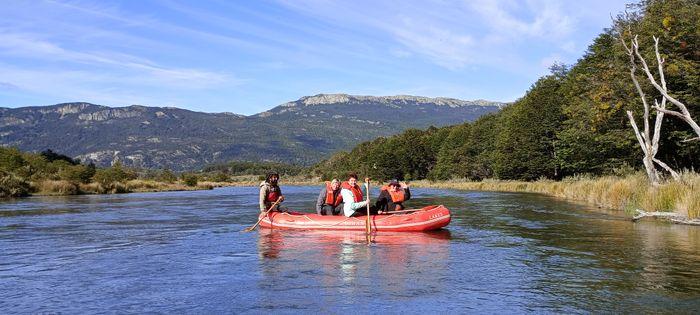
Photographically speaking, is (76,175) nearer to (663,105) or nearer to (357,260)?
(663,105)

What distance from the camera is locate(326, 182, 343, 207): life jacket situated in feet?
64.3

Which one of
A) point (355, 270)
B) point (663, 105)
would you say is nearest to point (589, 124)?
point (663, 105)

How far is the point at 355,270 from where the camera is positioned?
11.8 metres

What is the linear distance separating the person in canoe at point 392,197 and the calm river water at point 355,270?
7.73 feet

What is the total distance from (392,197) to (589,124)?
803 inches

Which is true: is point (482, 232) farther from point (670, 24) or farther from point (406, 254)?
point (670, 24)

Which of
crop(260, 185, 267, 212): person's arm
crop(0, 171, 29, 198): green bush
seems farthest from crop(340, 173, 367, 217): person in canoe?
crop(0, 171, 29, 198): green bush

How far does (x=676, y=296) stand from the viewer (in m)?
9.08

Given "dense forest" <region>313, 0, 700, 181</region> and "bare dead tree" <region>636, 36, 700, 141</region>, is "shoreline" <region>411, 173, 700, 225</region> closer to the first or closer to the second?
"bare dead tree" <region>636, 36, 700, 141</region>

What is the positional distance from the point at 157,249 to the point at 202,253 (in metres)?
1.60

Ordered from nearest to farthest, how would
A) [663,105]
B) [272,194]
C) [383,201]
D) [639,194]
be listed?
[383,201] < [272,194] < [639,194] < [663,105]

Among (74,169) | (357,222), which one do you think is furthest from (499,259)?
(74,169)

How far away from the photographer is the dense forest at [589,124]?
94.0 feet

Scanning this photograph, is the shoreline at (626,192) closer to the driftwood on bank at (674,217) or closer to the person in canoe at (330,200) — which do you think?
the driftwood on bank at (674,217)
